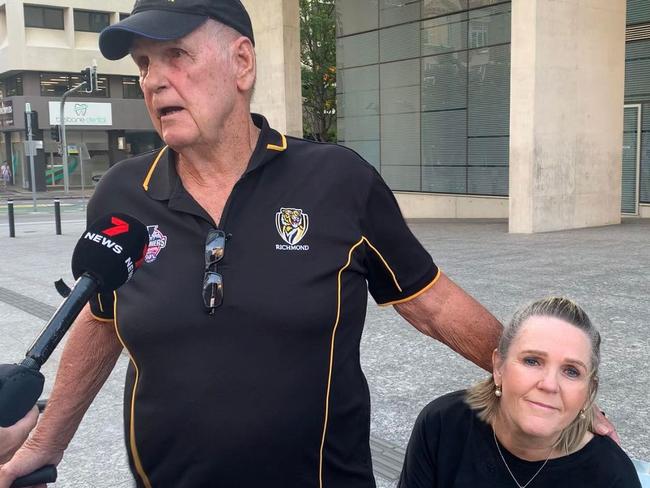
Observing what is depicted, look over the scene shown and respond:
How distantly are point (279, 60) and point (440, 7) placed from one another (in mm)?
4179

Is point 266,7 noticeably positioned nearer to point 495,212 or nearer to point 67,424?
point 495,212

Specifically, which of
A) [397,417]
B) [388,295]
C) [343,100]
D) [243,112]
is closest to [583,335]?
[388,295]

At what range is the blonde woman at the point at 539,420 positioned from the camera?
2043mm

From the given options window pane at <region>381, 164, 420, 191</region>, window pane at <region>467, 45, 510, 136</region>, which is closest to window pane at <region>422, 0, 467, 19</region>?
window pane at <region>467, 45, 510, 136</region>

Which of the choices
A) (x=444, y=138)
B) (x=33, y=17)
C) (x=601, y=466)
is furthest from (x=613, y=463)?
(x=33, y=17)

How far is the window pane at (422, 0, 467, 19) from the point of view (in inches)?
687

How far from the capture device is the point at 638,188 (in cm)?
1578

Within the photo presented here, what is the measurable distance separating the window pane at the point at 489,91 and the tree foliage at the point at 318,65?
10.9m

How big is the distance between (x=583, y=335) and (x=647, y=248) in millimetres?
8997

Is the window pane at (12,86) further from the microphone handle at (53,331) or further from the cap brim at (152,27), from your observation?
the microphone handle at (53,331)

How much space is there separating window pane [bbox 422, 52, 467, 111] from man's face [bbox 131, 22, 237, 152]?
53.9 ft

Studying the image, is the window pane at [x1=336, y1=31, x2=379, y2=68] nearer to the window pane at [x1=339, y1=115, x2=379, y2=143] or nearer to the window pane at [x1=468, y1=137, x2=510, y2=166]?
the window pane at [x1=339, y1=115, x2=379, y2=143]

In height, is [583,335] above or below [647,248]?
above

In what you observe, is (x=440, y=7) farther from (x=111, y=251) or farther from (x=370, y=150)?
(x=111, y=251)
